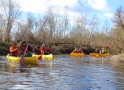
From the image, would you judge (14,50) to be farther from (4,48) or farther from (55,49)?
(55,49)

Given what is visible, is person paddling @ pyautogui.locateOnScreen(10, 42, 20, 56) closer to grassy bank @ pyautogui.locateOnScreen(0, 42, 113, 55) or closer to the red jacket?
the red jacket

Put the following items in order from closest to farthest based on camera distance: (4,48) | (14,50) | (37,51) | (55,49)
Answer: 1. (14,50)
2. (37,51)
3. (4,48)
4. (55,49)

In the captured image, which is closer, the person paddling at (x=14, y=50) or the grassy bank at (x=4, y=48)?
the person paddling at (x=14, y=50)

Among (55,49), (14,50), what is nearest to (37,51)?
(14,50)

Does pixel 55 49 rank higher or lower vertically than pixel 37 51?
higher

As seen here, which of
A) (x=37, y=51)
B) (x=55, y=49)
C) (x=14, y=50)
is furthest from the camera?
(x=55, y=49)

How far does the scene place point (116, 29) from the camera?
48.8m

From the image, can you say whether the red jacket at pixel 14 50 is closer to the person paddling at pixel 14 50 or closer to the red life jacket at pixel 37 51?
the person paddling at pixel 14 50

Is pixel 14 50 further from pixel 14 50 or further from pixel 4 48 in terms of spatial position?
pixel 4 48

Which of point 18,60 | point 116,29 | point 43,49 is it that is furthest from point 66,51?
point 18,60

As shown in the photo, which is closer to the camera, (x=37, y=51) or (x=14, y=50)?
(x=14, y=50)

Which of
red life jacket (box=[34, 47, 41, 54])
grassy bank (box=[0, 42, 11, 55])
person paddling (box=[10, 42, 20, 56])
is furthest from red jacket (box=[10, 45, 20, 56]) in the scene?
→ grassy bank (box=[0, 42, 11, 55])

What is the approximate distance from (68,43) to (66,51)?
3274 millimetres

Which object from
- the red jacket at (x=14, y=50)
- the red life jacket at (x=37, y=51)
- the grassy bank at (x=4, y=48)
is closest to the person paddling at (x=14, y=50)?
the red jacket at (x=14, y=50)
